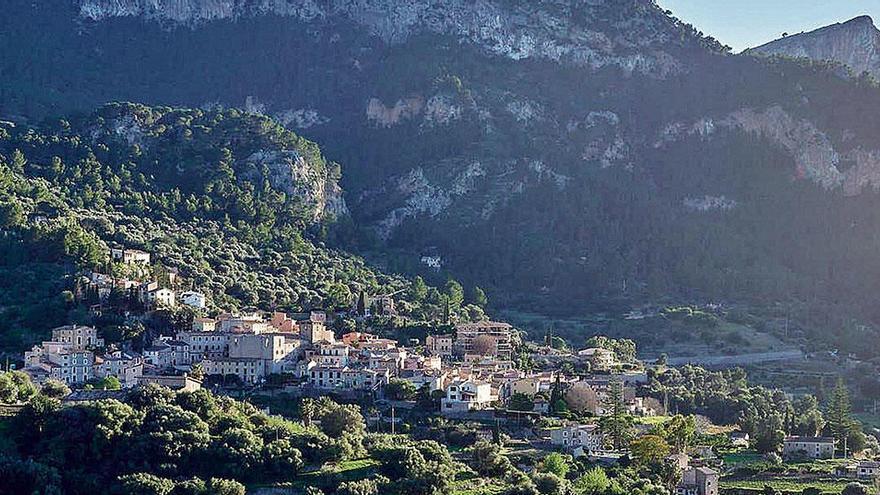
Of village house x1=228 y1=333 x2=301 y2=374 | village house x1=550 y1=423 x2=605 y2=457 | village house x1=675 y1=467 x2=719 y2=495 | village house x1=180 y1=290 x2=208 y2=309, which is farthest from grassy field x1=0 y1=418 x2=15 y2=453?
village house x1=675 y1=467 x2=719 y2=495

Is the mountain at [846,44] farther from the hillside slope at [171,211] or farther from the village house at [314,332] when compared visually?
the village house at [314,332]

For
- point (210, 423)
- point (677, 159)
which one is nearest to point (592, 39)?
point (677, 159)

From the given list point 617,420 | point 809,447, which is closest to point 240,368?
point 617,420

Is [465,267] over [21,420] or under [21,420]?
over

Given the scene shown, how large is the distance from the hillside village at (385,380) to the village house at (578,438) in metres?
0.05

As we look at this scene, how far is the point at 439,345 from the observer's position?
257ft

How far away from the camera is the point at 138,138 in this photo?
110062 mm

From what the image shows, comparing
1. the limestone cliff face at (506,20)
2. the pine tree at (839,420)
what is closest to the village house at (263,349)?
the pine tree at (839,420)

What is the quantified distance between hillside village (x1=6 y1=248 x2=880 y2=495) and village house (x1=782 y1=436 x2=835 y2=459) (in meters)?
0.05

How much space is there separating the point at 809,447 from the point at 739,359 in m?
29.5

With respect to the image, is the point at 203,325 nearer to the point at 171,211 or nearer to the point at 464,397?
the point at 464,397

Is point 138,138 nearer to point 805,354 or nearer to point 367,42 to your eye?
point 367,42

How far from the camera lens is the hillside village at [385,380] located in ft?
202

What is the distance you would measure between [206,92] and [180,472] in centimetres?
9444
